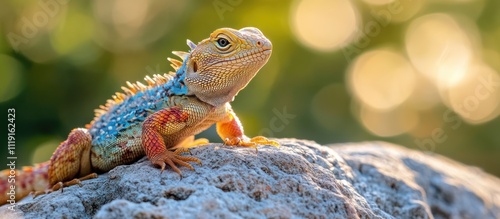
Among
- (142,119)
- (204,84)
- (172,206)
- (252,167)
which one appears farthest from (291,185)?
(142,119)

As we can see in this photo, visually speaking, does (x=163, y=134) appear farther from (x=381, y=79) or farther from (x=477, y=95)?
(x=477, y=95)

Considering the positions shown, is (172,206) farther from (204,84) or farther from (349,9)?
(349,9)

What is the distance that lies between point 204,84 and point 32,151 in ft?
25.4

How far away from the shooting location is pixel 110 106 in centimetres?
629

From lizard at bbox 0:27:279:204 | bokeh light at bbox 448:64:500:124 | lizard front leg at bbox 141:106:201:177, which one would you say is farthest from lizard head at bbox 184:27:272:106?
bokeh light at bbox 448:64:500:124

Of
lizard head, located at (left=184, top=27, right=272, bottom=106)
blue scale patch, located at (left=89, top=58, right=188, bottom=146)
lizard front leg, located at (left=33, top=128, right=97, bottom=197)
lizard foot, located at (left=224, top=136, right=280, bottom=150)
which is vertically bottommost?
lizard front leg, located at (left=33, top=128, right=97, bottom=197)

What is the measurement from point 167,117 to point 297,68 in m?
10.6

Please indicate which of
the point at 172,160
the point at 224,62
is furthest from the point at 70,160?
the point at 224,62

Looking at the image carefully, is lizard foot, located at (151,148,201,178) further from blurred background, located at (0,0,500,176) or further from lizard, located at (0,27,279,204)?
blurred background, located at (0,0,500,176)

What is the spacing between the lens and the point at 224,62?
5.45 metres

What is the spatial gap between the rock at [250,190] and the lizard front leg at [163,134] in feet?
0.33

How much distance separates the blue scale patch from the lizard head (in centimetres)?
16

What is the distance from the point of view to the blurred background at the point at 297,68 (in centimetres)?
1241

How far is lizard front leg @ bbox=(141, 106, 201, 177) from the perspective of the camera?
16.0 feet
